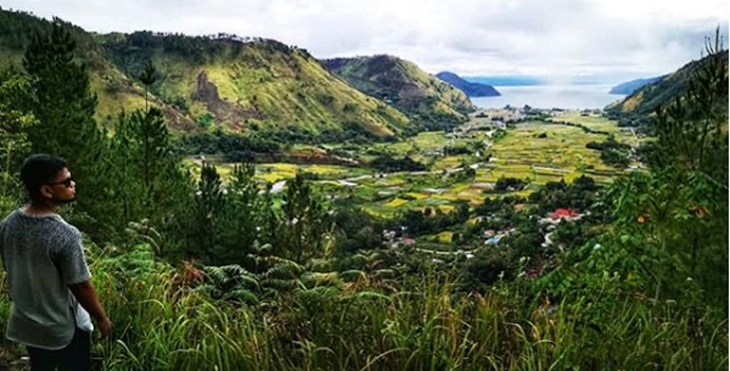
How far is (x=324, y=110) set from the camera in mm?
148875

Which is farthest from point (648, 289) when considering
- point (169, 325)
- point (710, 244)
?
point (169, 325)

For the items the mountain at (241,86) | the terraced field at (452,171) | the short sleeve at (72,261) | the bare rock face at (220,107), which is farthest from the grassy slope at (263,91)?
the short sleeve at (72,261)

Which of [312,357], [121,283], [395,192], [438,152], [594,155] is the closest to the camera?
[312,357]

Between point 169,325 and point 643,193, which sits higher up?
point 643,193

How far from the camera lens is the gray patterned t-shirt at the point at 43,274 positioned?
271 centimetres

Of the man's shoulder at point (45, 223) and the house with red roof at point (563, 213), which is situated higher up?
the man's shoulder at point (45, 223)

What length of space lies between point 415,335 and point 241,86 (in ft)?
476

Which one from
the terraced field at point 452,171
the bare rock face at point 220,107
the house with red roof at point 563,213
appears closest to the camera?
the house with red roof at point 563,213

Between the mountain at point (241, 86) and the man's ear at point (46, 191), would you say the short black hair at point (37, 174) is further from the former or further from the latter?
the mountain at point (241, 86)

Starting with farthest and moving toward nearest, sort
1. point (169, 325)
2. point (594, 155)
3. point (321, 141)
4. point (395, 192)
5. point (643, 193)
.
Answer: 1. point (321, 141)
2. point (594, 155)
3. point (395, 192)
4. point (643, 193)
5. point (169, 325)

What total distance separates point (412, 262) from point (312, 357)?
6.35ft

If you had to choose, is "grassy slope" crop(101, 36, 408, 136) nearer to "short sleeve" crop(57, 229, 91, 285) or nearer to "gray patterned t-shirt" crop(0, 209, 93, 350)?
"gray patterned t-shirt" crop(0, 209, 93, 350)

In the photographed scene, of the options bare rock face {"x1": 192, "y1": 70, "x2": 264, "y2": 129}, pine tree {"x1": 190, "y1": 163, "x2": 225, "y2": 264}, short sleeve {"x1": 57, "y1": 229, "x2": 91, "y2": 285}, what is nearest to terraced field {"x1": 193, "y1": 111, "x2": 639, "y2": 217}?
bare rock face {"x1": 192, "y1": 70, "x2": 264, "y2": 129}

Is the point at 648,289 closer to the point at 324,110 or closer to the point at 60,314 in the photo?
the point at 60,314
